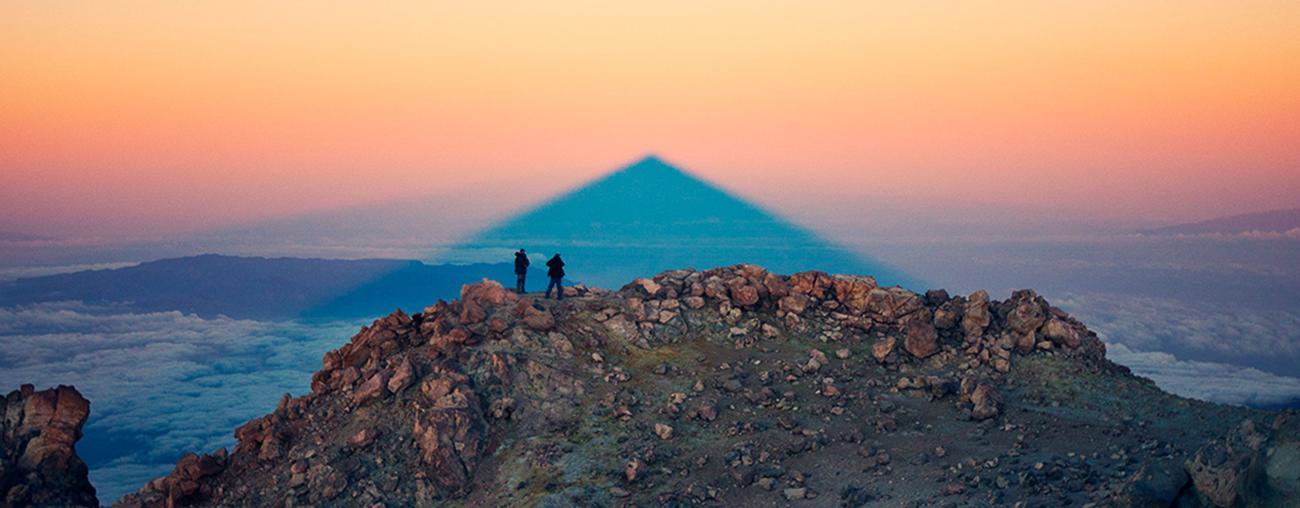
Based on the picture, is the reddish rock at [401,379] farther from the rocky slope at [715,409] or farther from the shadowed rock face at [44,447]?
the shadowed rock face at [44,447]

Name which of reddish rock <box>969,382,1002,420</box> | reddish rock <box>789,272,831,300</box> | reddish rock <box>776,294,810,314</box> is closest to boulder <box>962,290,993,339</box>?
reddish rock <box>969,382,1002,420</box>

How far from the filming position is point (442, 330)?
41.4 metres

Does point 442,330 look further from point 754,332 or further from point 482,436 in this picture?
point 754,332

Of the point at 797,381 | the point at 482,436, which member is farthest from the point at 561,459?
the point at 797,381

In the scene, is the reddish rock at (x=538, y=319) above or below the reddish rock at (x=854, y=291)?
below

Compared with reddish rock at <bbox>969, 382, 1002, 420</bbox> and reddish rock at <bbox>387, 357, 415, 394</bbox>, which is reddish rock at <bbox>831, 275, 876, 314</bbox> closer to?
reddish rock at <bbox>969, 382, 1002, 420</bbox>

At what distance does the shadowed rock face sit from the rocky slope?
13.8 feet

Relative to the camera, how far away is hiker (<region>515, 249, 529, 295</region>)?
4559cm

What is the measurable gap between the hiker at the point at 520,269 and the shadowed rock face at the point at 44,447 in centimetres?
1916

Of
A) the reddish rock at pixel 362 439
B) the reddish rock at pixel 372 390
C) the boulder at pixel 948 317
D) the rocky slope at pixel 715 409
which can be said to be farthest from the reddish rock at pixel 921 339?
the reddish rock at pixel 362 439

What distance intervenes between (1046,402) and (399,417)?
79.5 ft

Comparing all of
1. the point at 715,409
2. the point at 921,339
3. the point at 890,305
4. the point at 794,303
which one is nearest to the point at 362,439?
the point at 715,409

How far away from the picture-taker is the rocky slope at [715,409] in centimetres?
3281

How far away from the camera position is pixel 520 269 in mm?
45969
